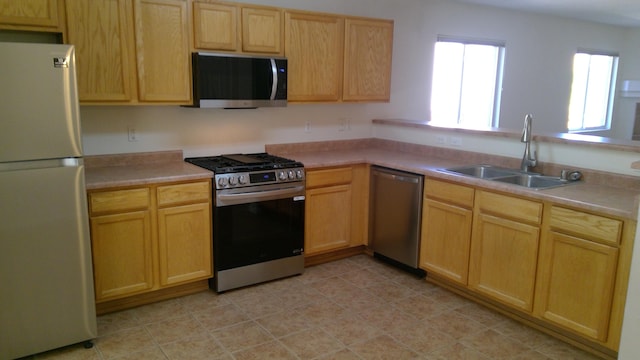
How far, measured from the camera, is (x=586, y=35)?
7445 millimetres

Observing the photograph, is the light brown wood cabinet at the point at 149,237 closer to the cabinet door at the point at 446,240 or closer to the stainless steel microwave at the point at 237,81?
the stainless steel microwave at the point at 237,81

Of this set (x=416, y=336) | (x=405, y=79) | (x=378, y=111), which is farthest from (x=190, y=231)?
(x=405, y=79)

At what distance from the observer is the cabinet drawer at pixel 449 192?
3375 millimetres

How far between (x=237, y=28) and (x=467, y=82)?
3711 millimetres

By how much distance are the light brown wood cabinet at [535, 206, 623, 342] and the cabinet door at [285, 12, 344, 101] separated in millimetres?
2128

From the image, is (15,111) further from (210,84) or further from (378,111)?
(378,111)

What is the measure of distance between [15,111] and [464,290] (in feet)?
10.1

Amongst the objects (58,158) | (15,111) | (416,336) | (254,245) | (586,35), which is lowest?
(416,336)

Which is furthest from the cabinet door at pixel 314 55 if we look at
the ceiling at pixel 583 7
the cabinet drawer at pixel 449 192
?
the ceiling at pixel 583 7

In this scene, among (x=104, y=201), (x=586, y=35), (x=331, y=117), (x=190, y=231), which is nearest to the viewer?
(x=104, y=201)

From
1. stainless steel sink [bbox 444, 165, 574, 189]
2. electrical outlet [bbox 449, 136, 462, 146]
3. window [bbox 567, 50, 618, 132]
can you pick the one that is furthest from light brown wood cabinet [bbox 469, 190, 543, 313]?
window [bbox 567, 50, 618, 132]

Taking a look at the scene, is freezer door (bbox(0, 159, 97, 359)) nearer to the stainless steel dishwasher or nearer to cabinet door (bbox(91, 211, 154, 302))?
cabinet door (bbox(91, 211, 154, 302))

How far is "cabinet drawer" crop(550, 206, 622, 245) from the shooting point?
2584mm

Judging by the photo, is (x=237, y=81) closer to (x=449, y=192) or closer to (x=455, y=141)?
(x=449, y=192)
